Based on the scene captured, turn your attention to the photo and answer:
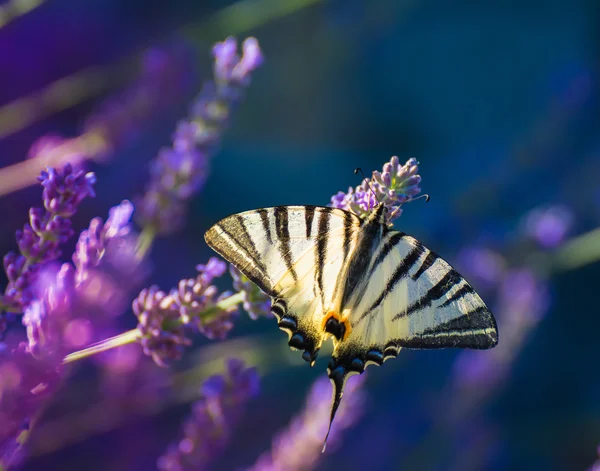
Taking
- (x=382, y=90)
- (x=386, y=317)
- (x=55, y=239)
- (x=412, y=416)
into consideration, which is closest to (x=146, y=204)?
(x=55, y=239)

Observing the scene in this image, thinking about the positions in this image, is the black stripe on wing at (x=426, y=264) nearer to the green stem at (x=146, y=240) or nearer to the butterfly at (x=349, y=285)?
the butterfly at (x=349, y=285)

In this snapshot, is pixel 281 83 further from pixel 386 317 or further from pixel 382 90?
pixel 386 317

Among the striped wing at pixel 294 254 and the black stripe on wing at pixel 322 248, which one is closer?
the striped wing at pixel 294 254

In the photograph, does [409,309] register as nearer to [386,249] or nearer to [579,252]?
[386,249]

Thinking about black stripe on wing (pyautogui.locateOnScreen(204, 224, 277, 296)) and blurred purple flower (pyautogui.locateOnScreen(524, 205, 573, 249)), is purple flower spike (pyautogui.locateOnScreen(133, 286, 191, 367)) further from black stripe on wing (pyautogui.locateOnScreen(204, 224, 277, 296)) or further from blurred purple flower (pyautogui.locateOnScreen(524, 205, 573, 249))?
blurred purple flower (pyautogui.locateOnScreen(524, 205, 573, 249))

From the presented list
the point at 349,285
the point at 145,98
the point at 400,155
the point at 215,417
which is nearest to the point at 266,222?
the point at 349,285

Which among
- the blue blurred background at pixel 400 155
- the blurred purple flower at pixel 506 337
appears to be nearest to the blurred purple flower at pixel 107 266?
the blue blurred background at pixel 400 155

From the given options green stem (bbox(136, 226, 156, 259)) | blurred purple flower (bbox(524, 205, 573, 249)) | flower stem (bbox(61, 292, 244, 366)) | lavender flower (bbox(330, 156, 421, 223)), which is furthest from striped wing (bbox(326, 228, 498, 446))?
blurred purple flower (bbox(524, 205, 573, 249))
